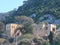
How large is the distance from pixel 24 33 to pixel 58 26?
8927mm

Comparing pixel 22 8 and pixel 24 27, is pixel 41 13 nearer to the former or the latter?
pixel 22 8

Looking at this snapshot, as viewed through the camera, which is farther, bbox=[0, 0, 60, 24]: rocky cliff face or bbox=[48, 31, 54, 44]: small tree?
bbox=[0, 0, 60, 24]: rocky cliff face

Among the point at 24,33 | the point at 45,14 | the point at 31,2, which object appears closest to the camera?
the point at 24,33

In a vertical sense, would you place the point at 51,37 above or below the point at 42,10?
below

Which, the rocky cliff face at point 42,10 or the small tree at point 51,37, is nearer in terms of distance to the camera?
the small tree at point 51,37

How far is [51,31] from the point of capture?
76000mm

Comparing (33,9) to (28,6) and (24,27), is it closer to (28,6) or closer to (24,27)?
(28,6)

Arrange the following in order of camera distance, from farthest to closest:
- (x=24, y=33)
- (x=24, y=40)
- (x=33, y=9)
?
(x=33, y=9) → (x=24, y=33) → (x=24, y=40)

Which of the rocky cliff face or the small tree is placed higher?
the rocky cliff face

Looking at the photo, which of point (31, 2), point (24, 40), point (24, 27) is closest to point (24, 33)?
point (24, 27)

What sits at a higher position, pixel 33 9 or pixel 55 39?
pixel 33 9

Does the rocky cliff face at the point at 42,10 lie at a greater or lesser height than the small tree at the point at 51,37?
greater

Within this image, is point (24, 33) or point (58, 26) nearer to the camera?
point (24, 33)

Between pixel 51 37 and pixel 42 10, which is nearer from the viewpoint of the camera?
pixel 51 37
